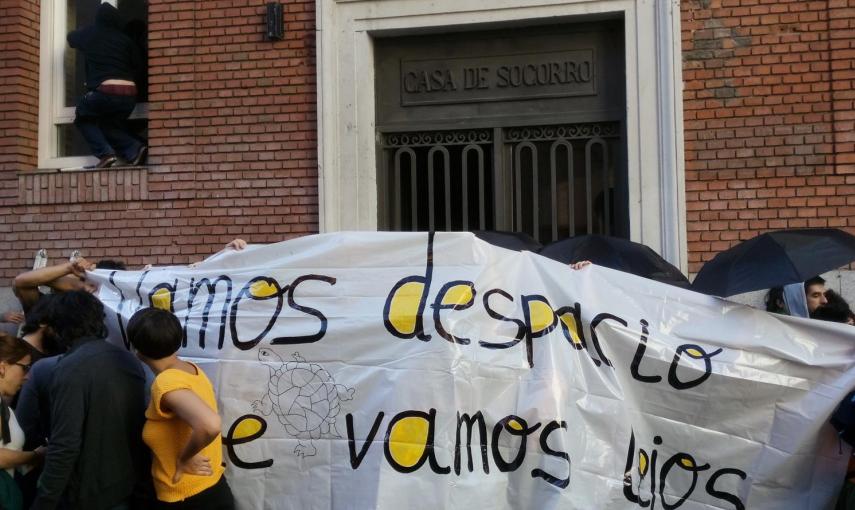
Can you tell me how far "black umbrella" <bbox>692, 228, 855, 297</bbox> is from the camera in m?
4.66

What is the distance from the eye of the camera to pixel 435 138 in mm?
8008

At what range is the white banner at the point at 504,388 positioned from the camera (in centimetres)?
454

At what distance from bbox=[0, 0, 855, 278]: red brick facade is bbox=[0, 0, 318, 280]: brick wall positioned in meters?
0.01

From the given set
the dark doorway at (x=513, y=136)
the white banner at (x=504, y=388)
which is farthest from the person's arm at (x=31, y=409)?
the dark doorway at (x=513, y=136)

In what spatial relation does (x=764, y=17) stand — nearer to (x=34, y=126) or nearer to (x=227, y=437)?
(x=227, y=437)

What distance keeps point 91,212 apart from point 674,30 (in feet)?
16.7

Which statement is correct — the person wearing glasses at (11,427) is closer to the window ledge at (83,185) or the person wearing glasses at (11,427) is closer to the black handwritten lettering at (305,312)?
the black handwritten lettering at (305,312)

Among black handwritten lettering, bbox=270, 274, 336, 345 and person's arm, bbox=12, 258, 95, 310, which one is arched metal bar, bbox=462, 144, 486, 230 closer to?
black handwritten lettering, bbox=270, 274, 336, 345

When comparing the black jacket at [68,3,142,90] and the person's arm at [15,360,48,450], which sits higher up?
the black jacket at [68,3,142,90]

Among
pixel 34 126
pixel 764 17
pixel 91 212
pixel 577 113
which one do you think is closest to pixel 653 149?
pixel 577 113

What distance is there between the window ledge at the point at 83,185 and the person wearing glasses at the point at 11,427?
11.9ft

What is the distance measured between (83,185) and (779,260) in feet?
19.3

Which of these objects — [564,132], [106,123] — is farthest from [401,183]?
[106,123]

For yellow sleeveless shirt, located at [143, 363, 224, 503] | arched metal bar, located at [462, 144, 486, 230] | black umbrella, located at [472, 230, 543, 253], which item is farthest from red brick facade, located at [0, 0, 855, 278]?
yellow sleeveless shirt, located at [143, 363, 224, 503]
